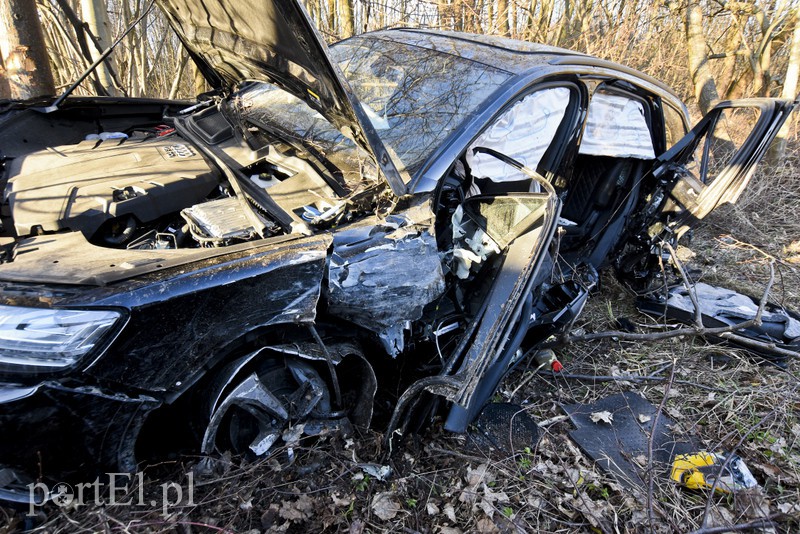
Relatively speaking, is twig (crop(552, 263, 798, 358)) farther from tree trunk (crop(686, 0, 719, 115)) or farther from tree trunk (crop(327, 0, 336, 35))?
tree trunk (crop(327, 0, 336, 35))

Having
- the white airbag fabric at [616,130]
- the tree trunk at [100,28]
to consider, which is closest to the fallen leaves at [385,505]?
the white airbag fabric at [616,130]

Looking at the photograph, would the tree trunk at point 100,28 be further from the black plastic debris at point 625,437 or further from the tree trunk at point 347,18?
the black plastic debris at point 625,437

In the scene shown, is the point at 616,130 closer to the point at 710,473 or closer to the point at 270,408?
the point at 710,473

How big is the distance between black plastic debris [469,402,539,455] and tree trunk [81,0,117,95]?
18.7 feet

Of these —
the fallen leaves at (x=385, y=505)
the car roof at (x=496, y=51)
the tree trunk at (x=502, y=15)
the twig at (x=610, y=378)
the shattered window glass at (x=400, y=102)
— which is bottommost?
the twig at (x=610, y=378)

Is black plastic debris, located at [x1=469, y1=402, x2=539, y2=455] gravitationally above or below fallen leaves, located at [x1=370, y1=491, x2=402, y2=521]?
below

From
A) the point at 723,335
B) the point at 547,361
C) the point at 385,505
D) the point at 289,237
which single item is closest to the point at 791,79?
the point at 723,335

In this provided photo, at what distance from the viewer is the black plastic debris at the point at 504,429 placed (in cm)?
222

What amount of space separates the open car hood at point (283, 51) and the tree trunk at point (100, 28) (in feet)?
12.0

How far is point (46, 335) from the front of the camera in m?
1.32

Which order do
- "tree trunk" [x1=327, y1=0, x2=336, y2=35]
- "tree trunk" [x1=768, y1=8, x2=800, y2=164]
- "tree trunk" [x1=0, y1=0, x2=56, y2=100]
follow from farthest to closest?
1. "tree trunk" [x1=327, y1=0, x2=336, y2=35]
2. "tree trunk" [x1=768, y1=8, x2=800, y2=164]
3. "tree trunk" [x1=0, y1=0, x2=56, y2=100]

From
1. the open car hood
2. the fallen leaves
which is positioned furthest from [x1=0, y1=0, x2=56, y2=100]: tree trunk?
the fallen leaves

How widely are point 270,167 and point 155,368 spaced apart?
4.09ft

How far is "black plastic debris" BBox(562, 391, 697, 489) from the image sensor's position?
7.02 feet
